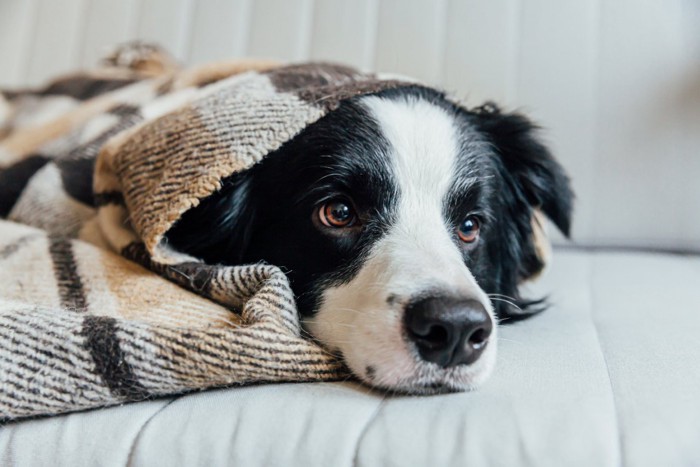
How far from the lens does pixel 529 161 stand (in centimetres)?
153

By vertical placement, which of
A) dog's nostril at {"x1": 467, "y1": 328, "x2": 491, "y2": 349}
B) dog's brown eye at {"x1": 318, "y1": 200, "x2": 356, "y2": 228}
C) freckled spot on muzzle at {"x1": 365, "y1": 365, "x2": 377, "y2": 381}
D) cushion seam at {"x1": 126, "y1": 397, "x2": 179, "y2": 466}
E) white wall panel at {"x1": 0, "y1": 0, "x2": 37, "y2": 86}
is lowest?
cushion seam at {"x1": 126, "y1": 397, "x2": 179, "y2": 466}

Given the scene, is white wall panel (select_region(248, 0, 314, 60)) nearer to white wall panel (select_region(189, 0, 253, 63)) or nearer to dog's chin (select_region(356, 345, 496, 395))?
white wall panel (select_region(189, 0, 253, 63))

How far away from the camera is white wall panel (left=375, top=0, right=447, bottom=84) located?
2219 millimetres

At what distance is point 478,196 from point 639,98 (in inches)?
38.1

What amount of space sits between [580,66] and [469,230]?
1000 millimetres

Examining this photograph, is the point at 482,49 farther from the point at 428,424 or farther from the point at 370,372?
the point at 428,424

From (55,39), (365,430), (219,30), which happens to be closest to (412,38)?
(219,30)

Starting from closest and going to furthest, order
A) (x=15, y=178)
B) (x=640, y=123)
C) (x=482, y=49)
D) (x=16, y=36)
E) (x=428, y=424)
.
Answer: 1. (x=428, y=424)
2. (x=15, y=178)
3. (x=640, y=123)
4. (x=482, y=49)
5. (x=16, y=36)

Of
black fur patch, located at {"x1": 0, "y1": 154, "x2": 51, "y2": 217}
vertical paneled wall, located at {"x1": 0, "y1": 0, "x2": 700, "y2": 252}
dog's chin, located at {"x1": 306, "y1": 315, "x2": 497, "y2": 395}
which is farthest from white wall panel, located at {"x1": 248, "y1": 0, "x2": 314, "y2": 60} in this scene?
dog's chin, located at {"x1": 306, "y1": 315, "x2": 497, "y2": 395}

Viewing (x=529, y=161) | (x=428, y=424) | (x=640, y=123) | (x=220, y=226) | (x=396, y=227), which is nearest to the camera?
(x=428, y=424)

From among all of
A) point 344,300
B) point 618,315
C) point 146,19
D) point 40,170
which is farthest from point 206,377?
point 146,19

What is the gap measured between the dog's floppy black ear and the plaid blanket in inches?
10.5

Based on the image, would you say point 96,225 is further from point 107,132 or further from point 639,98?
point 639,98

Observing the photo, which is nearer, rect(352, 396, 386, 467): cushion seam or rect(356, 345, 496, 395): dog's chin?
rect(352, 396, 386, 467): cushion seam
